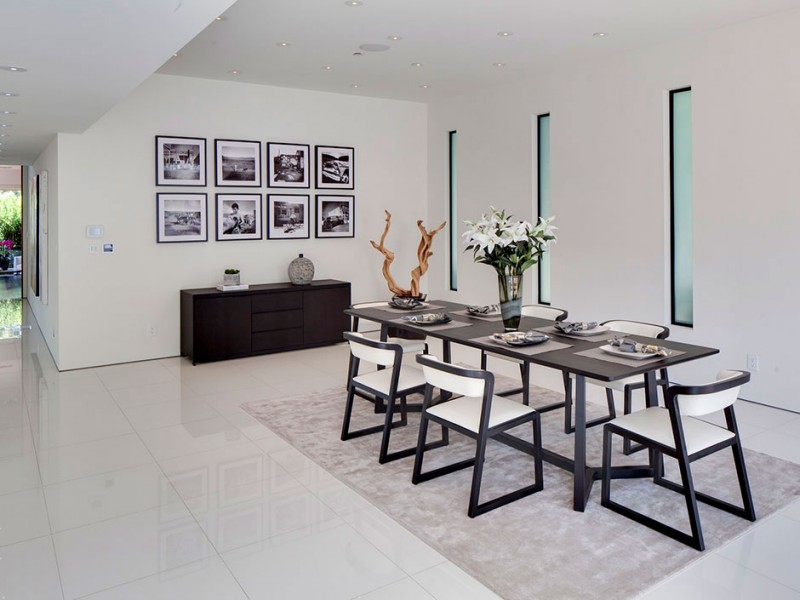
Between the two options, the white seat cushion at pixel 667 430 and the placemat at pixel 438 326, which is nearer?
the white seat cushion at pixel 667 430

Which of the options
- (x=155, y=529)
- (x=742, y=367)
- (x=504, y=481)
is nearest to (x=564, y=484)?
(x=504, y=481)

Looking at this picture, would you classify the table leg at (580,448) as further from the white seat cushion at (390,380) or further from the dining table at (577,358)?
the white seat cushion at (390,380)

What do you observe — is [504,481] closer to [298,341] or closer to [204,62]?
[298,341]

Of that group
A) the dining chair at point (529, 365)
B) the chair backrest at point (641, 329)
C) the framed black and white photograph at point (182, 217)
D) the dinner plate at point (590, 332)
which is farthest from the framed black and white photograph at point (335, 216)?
the dinner plate at point (590, 332)

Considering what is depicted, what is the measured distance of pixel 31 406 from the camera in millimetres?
5352

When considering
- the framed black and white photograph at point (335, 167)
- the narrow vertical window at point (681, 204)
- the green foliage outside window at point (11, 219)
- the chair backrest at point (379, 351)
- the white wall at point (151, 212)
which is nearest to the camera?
the chair backrest at point (379, 351)

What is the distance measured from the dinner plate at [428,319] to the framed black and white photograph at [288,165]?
12.2 ft

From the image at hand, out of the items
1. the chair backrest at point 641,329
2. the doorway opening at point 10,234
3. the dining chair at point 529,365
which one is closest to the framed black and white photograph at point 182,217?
the dining chair at point 529,365

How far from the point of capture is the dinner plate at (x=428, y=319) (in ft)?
14.9

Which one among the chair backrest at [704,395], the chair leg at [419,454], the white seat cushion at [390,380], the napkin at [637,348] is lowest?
the chair leg at [419,454]

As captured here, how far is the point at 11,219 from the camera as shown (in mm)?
18406

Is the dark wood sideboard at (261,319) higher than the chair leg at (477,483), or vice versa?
the dark wood sideboard at (261,319)

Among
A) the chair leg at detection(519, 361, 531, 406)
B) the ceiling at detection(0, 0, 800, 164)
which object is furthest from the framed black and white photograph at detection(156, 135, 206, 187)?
the chair leg at detection(519, 361, 531, 406)

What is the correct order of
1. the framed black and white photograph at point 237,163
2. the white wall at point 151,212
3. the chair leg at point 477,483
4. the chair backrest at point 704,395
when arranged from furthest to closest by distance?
the framed black and white photograph at point 237,163 → the white wall at point 151,212 → the chair leg at point 477,483 → the chair backrest at point 704,395
